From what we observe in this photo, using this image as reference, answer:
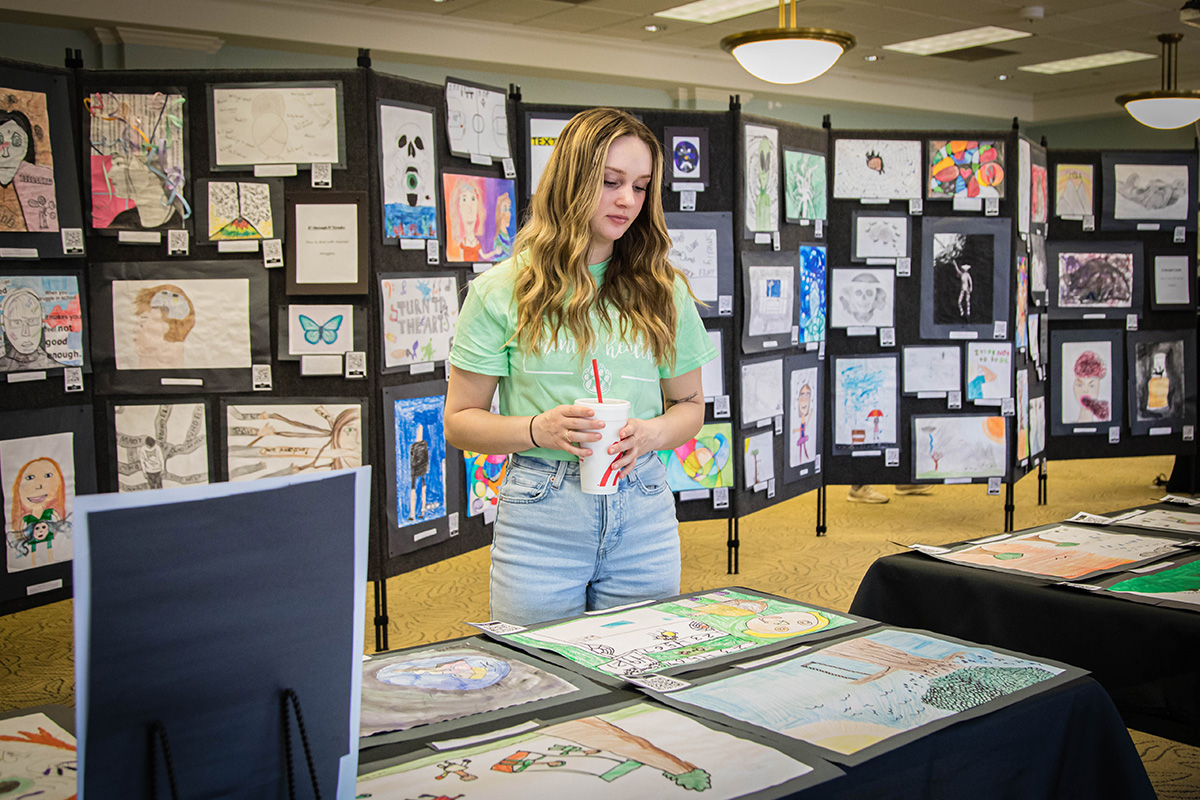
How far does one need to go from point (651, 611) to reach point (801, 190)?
3530 millimetres

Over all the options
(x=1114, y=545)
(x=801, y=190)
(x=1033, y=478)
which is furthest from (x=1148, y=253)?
(x=1114, y=545)

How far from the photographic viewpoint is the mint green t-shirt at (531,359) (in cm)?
163

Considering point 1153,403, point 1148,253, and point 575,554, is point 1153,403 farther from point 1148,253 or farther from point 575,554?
point 575,554

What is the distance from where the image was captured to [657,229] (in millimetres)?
1713

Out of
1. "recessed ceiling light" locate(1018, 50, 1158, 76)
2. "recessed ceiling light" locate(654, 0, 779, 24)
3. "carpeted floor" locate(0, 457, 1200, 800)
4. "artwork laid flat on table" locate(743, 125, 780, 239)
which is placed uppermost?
"recessed ceiling light" locate(1018, 50, 1158, 76)

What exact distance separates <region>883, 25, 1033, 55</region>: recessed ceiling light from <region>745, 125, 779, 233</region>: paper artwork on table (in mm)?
5598

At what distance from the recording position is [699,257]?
4277 millimetres

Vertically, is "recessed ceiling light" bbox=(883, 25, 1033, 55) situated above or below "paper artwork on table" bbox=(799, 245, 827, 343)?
above

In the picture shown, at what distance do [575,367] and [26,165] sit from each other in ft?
7.86

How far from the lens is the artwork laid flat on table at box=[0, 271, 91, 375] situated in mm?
3084

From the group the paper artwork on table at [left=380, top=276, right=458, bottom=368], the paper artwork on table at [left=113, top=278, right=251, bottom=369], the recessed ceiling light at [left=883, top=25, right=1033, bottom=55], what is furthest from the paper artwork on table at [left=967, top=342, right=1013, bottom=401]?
the recessed ceiling light at [left=883, top=25, right=1033, bottom=55]

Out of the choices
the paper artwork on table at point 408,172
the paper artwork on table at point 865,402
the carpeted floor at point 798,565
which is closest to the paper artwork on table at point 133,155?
the paper artwork on table at point 408,172

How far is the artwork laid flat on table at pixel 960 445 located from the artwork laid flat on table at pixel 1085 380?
0.87 m

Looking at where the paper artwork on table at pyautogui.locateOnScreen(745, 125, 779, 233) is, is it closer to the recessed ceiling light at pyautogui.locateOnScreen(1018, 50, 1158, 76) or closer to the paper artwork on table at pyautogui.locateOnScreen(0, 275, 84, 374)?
the paper artwork on table at pyautogui.locateOnScreen(0, 275, 84, 374)
